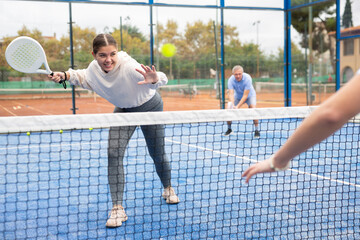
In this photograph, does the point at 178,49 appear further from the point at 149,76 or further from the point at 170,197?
the point at 149,76

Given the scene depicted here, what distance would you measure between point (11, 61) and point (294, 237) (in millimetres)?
2539

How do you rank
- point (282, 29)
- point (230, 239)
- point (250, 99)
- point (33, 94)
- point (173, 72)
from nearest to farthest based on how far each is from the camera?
point (230, 239) → point (250, 99) → point (33, 94) → point (282, 29) → point (173, 72)

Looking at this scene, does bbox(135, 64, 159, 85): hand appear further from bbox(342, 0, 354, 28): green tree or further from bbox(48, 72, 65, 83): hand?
bbox(342, 0, 354, 28): green tree

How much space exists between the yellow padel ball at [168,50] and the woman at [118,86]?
26.8ft

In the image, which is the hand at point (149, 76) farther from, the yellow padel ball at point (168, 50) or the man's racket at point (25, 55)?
the yellow padel ball at point (168, 50)

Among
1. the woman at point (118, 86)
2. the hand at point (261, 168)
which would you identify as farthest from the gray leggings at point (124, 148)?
the hand at point (261, 168)

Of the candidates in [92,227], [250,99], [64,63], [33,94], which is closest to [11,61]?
[92,227]

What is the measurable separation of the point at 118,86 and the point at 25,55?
833 millimetres

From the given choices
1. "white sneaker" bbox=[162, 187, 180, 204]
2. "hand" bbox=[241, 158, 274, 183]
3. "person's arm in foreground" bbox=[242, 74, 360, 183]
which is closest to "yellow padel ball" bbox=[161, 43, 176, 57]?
"white sneaker" bbox=[162, 187, 180, 204]

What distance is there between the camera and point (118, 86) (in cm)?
319

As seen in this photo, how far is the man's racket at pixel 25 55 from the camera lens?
3.25m

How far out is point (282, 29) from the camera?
11180mm

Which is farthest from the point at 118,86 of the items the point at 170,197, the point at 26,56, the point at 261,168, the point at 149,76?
the point at 261,168

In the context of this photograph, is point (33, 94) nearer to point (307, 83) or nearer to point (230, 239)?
point (307, 83)
